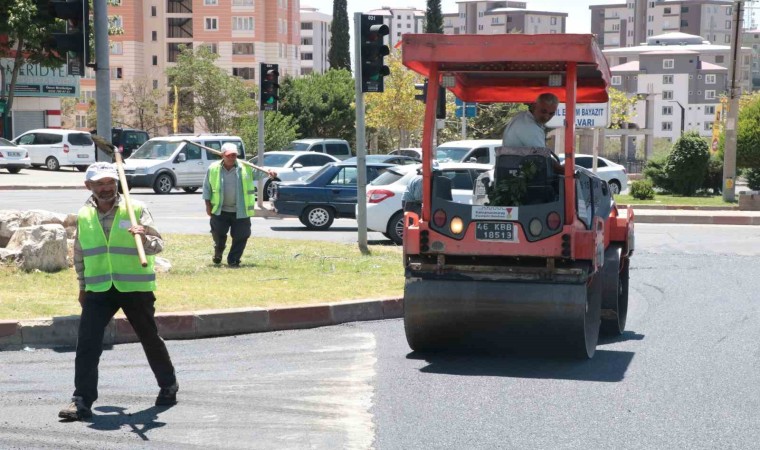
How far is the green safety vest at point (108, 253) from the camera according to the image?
7.48 meters

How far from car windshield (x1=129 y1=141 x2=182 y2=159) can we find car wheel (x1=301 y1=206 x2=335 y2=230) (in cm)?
1309

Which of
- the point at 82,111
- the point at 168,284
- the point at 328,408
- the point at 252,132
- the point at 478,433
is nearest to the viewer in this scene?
the point at 478,433

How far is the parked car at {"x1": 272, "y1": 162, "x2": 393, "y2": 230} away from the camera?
23.2 meters

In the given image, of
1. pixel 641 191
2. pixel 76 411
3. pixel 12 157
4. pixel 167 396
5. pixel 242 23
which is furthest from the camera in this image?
pixel 242 23

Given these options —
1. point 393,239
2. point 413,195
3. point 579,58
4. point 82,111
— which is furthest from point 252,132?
point 82,111

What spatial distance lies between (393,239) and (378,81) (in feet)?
13.1

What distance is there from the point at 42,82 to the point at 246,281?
48.4m

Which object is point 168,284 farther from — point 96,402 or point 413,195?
point 96,402

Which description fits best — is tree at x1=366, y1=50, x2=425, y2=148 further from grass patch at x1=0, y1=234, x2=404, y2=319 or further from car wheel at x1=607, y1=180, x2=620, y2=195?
grass patch at x1=0, y1=234, x2=404, y2=319

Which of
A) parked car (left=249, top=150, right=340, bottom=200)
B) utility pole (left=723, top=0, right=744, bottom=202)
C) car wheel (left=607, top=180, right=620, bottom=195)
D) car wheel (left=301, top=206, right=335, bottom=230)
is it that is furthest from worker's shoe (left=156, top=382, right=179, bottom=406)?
car wheel (left=607, top=180, right=620, bottom=195)

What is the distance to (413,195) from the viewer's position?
44.3ft

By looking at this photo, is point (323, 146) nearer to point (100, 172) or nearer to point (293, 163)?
point (293, 163)

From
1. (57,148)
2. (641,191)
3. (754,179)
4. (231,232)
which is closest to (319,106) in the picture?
(57,148)

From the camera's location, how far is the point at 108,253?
7.51m
